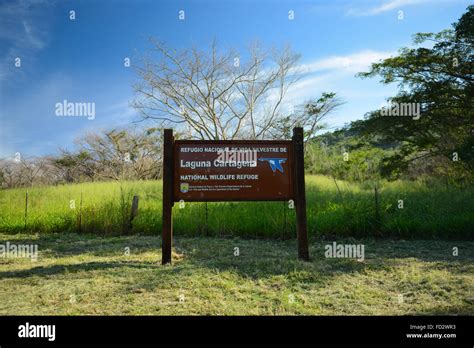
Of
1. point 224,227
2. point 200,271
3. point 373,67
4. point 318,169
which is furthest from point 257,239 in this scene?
point 318,169

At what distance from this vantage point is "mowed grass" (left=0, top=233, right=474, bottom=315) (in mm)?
3273

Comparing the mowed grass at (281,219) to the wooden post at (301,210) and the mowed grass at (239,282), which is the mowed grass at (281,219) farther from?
the wooden post at (301,210)

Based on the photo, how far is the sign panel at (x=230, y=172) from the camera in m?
5.10

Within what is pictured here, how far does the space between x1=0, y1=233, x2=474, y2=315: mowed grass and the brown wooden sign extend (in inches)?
28.4

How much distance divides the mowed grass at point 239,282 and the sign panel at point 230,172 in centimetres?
100

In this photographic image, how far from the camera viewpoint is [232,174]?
516 centimetres

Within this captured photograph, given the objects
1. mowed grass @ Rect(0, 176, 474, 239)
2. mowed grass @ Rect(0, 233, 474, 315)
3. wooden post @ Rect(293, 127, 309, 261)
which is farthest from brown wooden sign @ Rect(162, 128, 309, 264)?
mowed grass @ Rect(0, 176, 474, 239)

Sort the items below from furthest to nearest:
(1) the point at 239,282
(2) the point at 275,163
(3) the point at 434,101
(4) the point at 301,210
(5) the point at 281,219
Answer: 1. (3) the point at 434,101
2. (5) the point at 281,219
3. (2) the point at 275,163
4. (4) the point at 301,210
5. (1) the point at 239,282

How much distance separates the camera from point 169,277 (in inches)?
167

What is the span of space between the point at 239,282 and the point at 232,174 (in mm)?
1712

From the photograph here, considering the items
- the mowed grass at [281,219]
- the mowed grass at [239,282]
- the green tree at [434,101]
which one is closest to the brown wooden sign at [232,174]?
the mowed grass at [239,282]

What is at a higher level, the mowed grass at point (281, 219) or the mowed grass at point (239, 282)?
the mowed grass at point (281, 219)

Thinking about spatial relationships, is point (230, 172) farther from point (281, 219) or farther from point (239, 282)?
point (281, 219)

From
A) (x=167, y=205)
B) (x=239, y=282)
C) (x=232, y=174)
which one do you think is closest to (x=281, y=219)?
(x=232, y=174)
